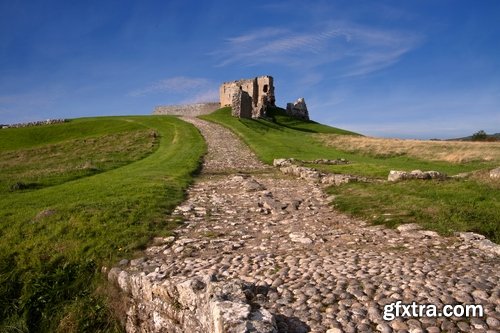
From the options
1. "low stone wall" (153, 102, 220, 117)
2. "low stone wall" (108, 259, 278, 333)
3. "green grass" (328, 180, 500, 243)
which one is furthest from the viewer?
"low stone wall" (153, 102, 220, 117)

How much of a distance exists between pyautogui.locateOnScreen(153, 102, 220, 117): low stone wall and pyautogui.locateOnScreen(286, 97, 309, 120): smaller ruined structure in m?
15.5

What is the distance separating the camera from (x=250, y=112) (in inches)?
2466

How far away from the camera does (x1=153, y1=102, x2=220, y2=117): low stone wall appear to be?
3253 inches

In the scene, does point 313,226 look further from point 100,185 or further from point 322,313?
point 100,185

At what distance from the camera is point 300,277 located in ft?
24.3

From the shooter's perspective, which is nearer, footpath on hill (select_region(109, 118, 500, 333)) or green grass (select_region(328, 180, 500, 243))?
footpath on hill (select_region(109, 118, 500, 333))

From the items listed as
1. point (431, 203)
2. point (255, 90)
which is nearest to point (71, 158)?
point (431, 203)

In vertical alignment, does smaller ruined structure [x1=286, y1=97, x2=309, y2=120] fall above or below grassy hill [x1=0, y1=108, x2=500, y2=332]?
above

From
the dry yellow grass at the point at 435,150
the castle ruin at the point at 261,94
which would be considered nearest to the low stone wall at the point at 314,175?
the dry yellow grass at the point at 435,150

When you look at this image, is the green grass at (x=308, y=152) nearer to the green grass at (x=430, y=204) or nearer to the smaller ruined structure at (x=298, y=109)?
the smaller ruined structure at (x=298, y=109)

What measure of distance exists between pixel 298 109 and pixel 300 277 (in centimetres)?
7128

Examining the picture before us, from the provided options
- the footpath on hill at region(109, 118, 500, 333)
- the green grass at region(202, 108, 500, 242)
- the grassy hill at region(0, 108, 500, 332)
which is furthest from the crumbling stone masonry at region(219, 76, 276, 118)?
the footpath on hill at region(109, 118, 500, 333)

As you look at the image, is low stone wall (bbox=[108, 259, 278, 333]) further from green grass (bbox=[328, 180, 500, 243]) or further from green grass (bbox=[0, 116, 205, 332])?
green grass (bbox=[328, 180, 500, 243])

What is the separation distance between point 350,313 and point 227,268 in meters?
3.00
